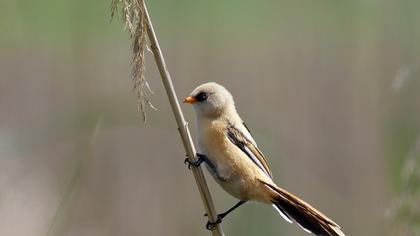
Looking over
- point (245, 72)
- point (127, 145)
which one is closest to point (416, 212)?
point (127, 145)

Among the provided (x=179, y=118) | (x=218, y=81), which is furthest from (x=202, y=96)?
(x=218, y=81)

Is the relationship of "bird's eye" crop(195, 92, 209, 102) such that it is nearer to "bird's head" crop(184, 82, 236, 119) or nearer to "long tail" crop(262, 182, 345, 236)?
"bird's head" crop(184, 82, 236, 119)

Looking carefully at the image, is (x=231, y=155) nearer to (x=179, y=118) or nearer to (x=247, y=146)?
(x=247, y=146)

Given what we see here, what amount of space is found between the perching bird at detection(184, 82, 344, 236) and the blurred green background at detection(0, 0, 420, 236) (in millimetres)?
1132

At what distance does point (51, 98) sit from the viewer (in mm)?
6730

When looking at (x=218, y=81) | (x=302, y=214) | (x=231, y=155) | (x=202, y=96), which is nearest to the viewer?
(x=302, y=214)

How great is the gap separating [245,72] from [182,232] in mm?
3102

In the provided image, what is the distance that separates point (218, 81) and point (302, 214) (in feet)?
14.0

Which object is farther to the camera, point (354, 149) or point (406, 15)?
point (354, 149)

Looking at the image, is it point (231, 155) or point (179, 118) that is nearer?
point (179, 118)

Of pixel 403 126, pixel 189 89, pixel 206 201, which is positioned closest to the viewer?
pixel 206 201

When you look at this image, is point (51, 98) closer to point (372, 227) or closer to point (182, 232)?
point (182, 232)

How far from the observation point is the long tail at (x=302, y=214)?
239 cm

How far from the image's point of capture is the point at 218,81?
6.75 metres
